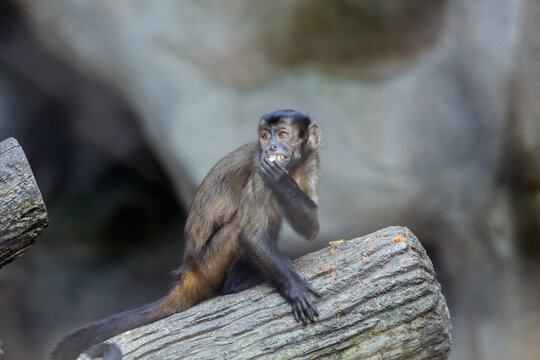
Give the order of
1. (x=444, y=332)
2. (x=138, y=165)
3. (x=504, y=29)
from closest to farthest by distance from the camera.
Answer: (x=444, y=332), (x=504, y=29), (x=138, y=165)

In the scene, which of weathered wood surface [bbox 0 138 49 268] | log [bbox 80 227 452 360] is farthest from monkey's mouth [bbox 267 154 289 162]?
weathered wood surface [bbox 0 138 49 268]

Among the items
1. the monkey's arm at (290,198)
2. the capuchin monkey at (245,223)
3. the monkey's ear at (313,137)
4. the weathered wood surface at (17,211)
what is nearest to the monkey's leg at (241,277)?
the capuchin monkey at (245,223)

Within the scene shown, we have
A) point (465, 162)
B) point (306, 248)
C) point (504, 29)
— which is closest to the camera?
point (504, 29)

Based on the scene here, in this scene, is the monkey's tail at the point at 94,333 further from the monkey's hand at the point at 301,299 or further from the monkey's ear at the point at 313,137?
the monkey's ear at the point at 313,137

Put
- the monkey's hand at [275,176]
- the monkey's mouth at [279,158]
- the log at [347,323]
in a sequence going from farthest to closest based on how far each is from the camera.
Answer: the monkey's mouth at [279,158] < the monkey's hand at [275,176] < the log at [347,323]

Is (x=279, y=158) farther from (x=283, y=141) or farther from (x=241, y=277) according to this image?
(x=241, y=277)

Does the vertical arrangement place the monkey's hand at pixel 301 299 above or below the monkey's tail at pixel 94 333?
below

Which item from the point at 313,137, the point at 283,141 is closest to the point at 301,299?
the point at 283,141

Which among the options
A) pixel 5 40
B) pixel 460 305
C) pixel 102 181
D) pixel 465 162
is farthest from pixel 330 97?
pixel 5 40

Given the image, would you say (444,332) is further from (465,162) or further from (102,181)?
(102,181)
